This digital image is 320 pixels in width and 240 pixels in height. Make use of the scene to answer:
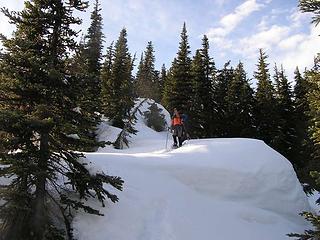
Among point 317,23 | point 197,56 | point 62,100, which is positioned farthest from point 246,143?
point 197,56

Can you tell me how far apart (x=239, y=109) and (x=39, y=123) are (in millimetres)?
32138

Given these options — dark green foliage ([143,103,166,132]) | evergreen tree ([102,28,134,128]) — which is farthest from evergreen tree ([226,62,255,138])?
evergreen tree ([102,28,134,128])

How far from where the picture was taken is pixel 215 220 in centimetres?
1414

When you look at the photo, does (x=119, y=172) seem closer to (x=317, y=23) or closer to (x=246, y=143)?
(x=246, y=143)

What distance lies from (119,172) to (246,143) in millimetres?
7517

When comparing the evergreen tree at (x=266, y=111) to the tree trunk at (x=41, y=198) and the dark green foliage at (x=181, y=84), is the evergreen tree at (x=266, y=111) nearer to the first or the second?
the dark green foliage at (x=181, y=84)

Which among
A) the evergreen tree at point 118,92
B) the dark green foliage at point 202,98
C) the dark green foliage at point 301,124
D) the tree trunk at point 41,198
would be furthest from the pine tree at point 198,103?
the tree trunk at point 41,198

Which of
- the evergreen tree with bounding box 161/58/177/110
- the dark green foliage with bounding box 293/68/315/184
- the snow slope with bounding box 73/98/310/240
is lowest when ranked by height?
the snow slope with bounding box 73/98/310/240

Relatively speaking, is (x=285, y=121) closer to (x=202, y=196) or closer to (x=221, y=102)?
(x=221, y=102)

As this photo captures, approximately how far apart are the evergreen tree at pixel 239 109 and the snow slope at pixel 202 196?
67.2 feet

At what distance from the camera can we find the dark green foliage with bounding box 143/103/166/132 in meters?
42.9

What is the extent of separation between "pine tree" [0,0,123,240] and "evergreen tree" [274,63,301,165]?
97.2 feet

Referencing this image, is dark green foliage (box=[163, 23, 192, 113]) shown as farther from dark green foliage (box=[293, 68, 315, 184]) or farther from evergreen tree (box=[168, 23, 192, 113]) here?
dark green foliage (box=[293, 68, 315, 184])

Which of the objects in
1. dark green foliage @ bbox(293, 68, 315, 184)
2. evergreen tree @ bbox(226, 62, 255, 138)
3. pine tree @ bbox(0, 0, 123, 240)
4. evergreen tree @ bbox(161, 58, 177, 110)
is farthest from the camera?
evergreen tree @ bbox(161, 58, 177, 110)
